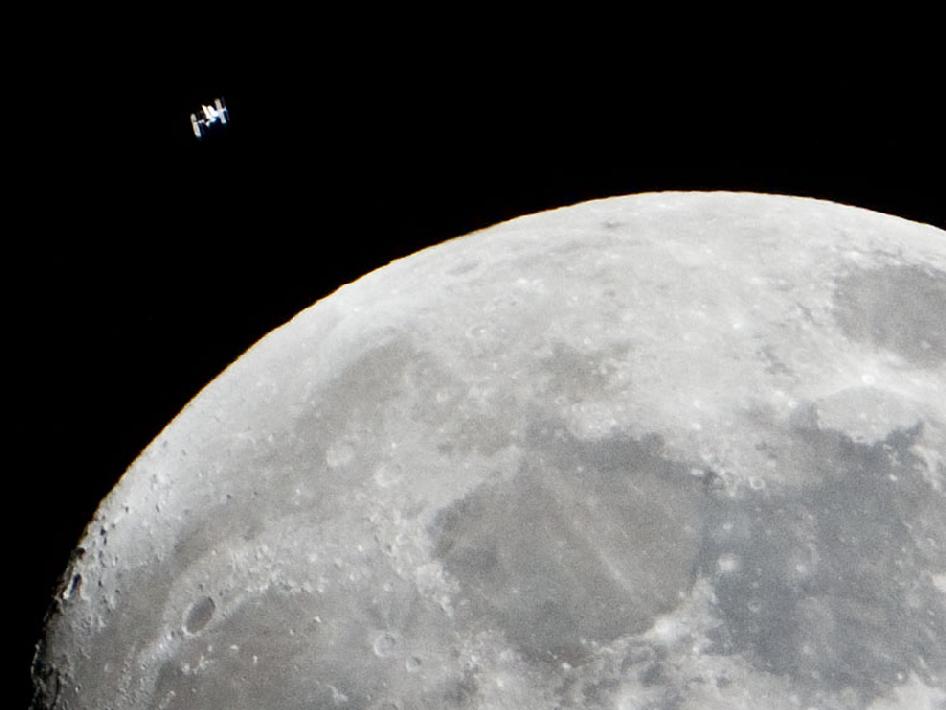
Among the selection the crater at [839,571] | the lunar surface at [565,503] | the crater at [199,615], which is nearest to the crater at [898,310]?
the lunar surface at [565,503]

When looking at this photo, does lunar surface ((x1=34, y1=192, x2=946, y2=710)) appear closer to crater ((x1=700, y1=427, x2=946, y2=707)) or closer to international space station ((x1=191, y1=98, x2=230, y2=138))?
crater ((x1=700, y1=427, x2=946, y2=707))

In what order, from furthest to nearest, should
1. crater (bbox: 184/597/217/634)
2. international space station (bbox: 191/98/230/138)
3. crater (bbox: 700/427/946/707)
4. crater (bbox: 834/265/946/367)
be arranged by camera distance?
international space station (bbox: 191/98/230/138) < crater (bbox: 834/265/946/367) < crater (bbox: 184/597/217/634) < crater (bbox: 700/427/946/707)

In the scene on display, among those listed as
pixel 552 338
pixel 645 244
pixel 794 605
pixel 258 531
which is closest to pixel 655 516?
pixel 794 605

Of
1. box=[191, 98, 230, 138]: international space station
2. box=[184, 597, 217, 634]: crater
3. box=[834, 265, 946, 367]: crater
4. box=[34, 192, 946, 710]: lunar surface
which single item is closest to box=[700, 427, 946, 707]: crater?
box=[34, 192, 946, 710]: lunar surface

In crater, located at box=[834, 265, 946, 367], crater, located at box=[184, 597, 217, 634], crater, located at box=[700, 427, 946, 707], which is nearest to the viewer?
crater, located at box=[700, 427, 946, 707]

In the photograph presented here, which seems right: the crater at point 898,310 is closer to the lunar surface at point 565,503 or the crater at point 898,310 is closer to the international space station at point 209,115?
the lunar surface at point 565,503

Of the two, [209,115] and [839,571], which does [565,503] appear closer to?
[839,571]

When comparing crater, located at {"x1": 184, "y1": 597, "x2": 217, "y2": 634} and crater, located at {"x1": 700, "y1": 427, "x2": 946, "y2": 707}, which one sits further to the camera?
crater, located at {"x1": 184, "y1": 597, "x2": 217, "y2": 634}

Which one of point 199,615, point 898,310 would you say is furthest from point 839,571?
point 199,615

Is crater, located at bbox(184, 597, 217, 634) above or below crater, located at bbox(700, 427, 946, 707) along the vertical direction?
below
